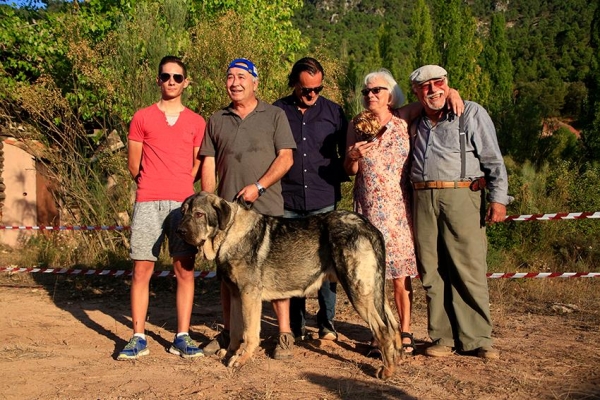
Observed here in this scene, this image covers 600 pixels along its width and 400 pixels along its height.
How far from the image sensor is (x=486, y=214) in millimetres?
5676

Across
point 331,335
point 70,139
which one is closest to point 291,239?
point 331,335

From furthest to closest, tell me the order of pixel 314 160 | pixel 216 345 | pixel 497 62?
pixel 497 62 < pixel 314 160 < pixel 216 345

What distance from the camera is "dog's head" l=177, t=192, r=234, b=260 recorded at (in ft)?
17.1

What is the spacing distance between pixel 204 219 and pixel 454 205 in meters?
2.19

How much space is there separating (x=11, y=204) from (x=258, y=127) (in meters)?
12.7

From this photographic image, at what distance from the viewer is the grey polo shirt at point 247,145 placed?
5.70 m

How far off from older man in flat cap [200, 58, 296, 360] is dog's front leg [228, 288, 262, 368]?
401 mm

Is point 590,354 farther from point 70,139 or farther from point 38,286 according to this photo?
point 70,139

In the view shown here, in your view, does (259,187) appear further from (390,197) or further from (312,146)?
(390,197)

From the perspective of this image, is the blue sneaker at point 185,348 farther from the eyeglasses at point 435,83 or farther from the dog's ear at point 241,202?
the eyeglasses at point 435,83

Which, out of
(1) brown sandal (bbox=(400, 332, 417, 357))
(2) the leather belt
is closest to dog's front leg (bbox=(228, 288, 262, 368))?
(1) brown sandal (bbox=(400, 332, 417, 357))

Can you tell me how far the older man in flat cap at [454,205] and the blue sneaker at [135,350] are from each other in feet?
8.65

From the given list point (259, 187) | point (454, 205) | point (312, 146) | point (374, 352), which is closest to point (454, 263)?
point (454, 205)

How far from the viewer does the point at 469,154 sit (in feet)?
18.1
